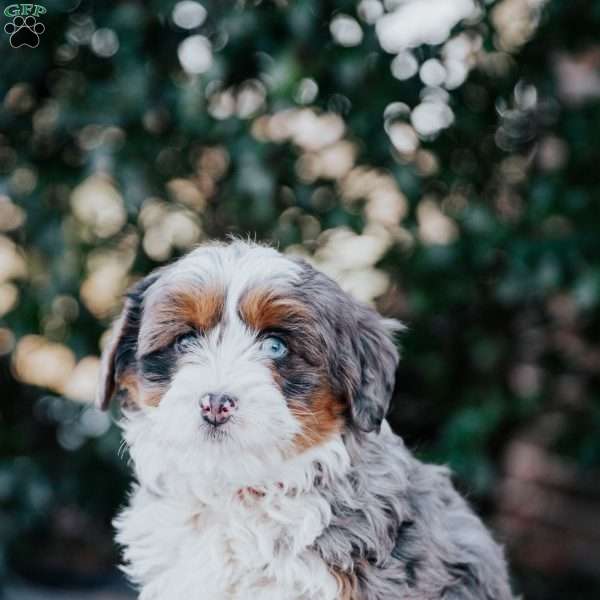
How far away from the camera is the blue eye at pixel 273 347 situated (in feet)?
8.96

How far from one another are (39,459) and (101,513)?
0.76 metres

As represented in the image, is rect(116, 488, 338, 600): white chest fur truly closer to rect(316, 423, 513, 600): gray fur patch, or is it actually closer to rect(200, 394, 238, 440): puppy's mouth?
rect(316, 423, 513, 600): gray fur patch

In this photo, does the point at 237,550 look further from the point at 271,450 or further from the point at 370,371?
the point at 370,371

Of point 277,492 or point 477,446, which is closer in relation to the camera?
point 277,492

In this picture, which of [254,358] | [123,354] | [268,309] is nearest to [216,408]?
[254,358]

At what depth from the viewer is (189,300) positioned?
2.75m

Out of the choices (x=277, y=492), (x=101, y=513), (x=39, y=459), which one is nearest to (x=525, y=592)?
(x=101, y=513)

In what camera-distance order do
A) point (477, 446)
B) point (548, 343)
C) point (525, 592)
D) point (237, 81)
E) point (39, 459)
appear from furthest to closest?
point (525, 592) < point (548, 343) < point (39, 459) < point (477, 446) < point (237, 81)

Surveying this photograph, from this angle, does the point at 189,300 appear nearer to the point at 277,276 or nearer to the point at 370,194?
the point at 277,276

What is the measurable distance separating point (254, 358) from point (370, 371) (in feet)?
1.25

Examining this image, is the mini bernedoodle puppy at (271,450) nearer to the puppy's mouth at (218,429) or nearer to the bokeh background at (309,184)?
the puppy's mouth at (218,429)

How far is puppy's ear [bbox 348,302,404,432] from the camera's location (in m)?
2.77

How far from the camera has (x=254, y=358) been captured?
2.69 metres

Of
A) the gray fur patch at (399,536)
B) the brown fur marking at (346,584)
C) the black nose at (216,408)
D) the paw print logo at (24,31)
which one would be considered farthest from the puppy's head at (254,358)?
the paw print logo at (24,31)
